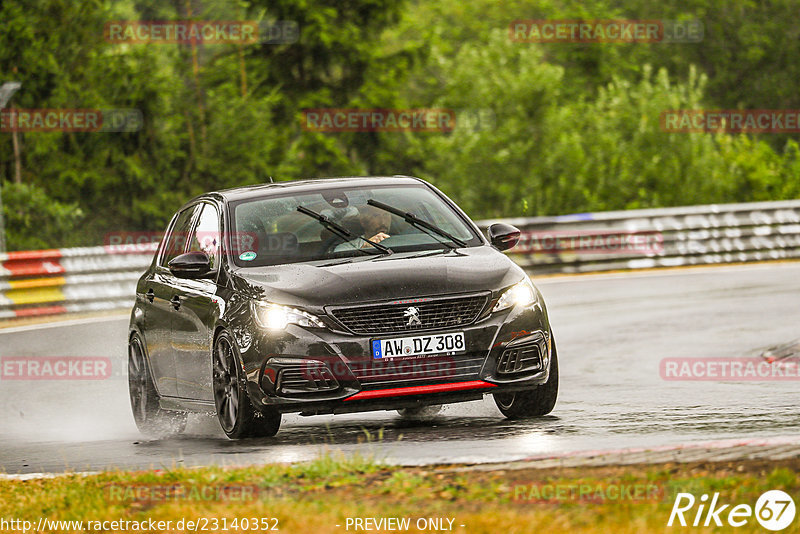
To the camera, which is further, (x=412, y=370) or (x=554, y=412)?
(x=554, y=412)

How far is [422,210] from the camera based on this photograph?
1063 centimetres

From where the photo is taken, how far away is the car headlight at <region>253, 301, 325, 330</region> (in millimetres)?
9188

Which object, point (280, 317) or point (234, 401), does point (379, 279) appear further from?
point (234, 401)

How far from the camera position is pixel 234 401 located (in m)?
9.71

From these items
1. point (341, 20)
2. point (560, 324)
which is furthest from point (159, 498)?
point (341, 20)

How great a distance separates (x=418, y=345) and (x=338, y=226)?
1.36 meters

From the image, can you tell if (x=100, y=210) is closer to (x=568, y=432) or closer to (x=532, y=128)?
(x=532, y=128)

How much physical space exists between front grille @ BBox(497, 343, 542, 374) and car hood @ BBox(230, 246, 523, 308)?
0.40 m

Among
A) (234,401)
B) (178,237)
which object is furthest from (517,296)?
(178,237)

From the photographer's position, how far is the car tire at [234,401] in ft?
31.2

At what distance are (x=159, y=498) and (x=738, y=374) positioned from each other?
690cm

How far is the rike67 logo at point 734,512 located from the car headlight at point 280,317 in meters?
3.40

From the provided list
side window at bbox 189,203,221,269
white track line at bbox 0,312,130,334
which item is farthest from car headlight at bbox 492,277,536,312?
white track line at bbox 0,312,130,334

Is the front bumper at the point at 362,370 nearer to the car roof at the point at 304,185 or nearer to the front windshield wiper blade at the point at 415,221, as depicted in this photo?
the front windshield wiper blade at the point at 415,221
